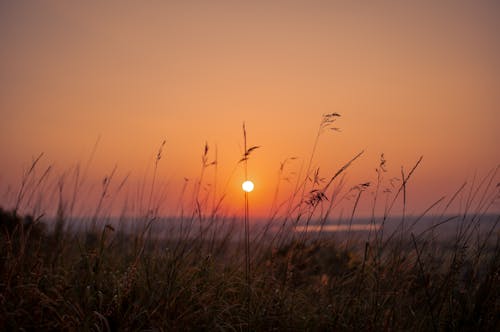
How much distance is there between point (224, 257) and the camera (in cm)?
505

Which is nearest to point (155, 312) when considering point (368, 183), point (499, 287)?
point (368, 183)

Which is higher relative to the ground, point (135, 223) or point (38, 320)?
point (135, 223)

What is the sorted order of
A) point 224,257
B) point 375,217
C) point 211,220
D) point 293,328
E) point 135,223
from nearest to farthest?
point 293,328 → point 375,217 → point 211,220 → point 135,223 → point 224,257

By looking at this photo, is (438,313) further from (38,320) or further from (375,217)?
(38,320)

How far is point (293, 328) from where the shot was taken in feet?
10.0

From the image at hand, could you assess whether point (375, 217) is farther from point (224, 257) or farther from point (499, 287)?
point (224, 257)

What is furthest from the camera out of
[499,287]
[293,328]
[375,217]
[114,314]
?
[375,217]

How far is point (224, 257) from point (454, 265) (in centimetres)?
246

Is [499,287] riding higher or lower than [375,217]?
lower

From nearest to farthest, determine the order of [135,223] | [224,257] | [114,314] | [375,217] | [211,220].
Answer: [114,314] → [375,217] → [211,220] → [135,223] → [224,257]

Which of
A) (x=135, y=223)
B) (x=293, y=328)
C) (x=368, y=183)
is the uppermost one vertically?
(x=368, y=183)

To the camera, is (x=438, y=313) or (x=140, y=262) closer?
(x=438, y=313)

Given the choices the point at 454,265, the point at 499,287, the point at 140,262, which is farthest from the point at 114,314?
the point at 499,287

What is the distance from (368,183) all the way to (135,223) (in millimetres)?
2537
